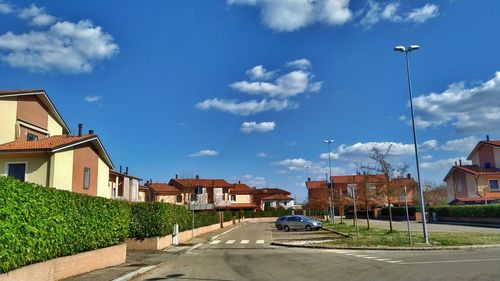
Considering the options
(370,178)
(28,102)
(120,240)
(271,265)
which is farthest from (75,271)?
(370,178)

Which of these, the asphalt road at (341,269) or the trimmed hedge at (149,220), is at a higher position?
the trimmed hedge at (149,220)

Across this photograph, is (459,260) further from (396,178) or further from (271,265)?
(396,178)

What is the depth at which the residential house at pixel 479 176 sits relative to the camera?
65312mm

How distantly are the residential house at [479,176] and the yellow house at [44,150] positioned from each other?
5092cm

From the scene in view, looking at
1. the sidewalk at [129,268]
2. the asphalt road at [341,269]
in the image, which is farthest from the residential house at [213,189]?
the asphalt road at [341,269]

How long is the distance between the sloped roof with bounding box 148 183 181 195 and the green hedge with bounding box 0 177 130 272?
245 feet

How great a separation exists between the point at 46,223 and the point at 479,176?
66.4 metres

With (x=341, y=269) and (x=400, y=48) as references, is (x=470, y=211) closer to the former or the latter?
(x=400, y=48)

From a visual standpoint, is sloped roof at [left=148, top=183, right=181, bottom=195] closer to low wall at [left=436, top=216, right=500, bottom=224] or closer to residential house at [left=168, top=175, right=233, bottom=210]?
residential house at [left=168, top=175, right=233, bottom=210]

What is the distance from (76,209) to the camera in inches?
543

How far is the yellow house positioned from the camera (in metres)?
26.2

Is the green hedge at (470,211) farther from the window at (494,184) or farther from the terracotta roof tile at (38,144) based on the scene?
the terracotta roof tile at (38,144)

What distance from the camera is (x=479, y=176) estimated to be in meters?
65.5

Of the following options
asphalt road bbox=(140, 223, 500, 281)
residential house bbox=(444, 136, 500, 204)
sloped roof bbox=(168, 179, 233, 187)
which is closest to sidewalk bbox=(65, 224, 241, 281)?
asphalt road bbox=(140, 223, 500, 281)
